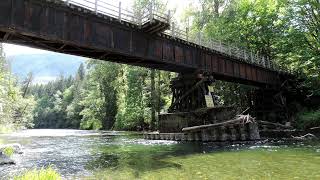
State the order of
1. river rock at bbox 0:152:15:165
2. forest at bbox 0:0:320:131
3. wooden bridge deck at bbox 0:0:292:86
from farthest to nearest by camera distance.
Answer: forest at bbox 0:0:320:131, wooden bridge deck at bbox 0:0:292:86, river rock at bbox 0:152:15:165

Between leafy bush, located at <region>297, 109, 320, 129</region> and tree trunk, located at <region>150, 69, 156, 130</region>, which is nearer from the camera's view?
leafy bush, located at <region>297, 109, 320, 129</region>

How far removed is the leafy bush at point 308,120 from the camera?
34156 mm

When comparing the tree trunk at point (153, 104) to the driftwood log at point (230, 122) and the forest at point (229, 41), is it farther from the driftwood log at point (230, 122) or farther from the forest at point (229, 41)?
the driftwood log at point (230, 122)

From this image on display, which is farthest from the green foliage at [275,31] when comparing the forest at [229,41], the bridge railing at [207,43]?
the bridge railing at [207,43]

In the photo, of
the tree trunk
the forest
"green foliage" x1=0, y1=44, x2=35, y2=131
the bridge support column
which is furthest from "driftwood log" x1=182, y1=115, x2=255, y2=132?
"green foliage" x1=0, y1=44, x2=35, y2=131

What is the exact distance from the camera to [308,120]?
3509cm

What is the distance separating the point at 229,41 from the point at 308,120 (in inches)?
Result: 652

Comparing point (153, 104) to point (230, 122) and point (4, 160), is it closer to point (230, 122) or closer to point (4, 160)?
point (230, 122)

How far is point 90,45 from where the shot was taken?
69.6ft

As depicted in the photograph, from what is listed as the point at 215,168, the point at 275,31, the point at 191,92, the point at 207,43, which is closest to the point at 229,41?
the point at 275,31

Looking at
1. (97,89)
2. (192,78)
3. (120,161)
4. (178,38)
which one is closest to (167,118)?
(192,78)

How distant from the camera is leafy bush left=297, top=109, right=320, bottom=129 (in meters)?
34.2

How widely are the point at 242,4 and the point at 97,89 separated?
38.2 metres

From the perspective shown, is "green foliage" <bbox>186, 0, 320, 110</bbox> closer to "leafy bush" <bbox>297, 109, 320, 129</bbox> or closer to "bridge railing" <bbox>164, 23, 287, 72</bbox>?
"leafy bush" <bbox>297, 109, 320, 129</bbox>
